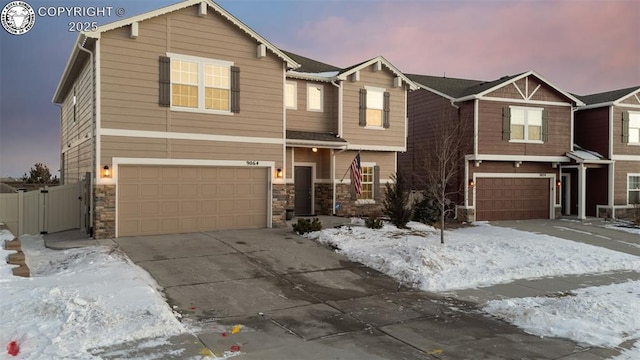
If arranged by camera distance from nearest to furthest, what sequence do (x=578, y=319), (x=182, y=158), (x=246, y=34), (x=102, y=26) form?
1. (x=578, y=319)
2. (x=102, y=26)
3. (x=182, y=158)
4. (x=246, y=34)

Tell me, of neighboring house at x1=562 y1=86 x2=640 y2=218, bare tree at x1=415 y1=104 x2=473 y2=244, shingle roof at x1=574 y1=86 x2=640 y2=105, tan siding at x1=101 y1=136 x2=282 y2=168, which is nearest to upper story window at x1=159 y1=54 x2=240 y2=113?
tan siding at x1=101 y1=136 x2=282 y2=168

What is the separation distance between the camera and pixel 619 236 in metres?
16.5

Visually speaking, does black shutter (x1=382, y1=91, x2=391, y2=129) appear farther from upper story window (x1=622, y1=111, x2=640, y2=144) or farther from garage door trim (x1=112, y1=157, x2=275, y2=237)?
upper story window (x1=622, y1=111, x2=640, y2=144)

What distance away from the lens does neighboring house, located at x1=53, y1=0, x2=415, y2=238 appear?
12.2m

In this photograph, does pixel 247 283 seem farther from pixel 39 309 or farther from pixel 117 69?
pixel 117 69

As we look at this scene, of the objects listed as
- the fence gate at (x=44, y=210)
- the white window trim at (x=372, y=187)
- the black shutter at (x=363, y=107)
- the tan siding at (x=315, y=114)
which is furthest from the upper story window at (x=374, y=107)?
the fence gate at (x=44, y=210)

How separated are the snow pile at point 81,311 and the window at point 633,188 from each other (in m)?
23.2

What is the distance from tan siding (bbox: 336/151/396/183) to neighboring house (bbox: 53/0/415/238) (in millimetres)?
1062

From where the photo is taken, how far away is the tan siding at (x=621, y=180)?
21781mm

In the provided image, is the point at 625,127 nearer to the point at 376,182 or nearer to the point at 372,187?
the point at 376,182

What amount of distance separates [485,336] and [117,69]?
442 inches

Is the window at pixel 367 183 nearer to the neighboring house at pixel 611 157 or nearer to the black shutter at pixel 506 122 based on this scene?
the black shutter at pixel 506 122

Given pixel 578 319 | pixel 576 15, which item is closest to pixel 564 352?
pixel 578 319

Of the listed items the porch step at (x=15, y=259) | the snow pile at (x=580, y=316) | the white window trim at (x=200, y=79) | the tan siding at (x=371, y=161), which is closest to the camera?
the snow pile at (x=580, y=316)
